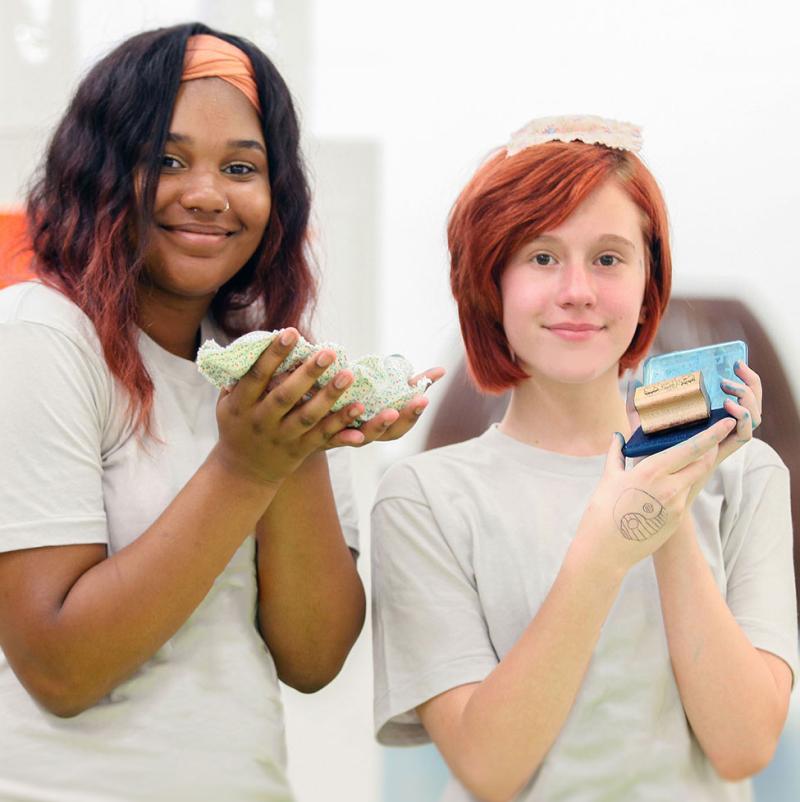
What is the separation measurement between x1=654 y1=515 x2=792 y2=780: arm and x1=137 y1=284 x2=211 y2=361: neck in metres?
0.45

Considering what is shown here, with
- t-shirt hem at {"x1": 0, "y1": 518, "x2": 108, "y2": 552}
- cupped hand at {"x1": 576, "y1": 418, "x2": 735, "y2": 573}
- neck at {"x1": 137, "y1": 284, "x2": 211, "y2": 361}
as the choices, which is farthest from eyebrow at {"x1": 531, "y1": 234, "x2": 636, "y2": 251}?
t-shirt hem at {"x1": 0, "y1": 518, "x2": 108, "y2": 552}

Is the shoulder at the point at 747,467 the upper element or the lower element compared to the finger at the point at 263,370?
lower

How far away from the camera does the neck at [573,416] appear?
1.00 meters

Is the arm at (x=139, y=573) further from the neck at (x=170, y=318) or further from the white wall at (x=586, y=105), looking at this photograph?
the white wall at (x=586, y=105)

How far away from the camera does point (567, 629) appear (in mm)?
853

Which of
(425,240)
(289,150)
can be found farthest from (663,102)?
(289,150)

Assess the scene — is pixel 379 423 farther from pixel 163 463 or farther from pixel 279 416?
pixel 163 463

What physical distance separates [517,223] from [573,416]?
0.60 feet

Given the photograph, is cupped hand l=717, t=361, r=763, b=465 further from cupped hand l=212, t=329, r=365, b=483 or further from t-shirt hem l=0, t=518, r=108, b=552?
t-shirt hem l=0, t=518, r=108, b=552

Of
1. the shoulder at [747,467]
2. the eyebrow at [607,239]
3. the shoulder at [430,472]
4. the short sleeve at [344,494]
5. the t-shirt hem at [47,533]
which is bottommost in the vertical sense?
the short sleeve at [344,494]

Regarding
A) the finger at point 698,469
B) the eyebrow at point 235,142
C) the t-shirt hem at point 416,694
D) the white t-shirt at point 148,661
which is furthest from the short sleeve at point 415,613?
the eyebrow at point 235,142

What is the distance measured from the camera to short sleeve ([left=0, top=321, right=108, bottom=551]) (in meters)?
0.81

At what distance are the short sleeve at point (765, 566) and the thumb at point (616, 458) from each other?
14 centimetres

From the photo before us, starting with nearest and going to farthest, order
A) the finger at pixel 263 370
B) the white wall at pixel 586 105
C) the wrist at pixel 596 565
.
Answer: the finger at pixel 263 370 → the wrist at pixel 596 565 → the white wall at pixel 586 105
